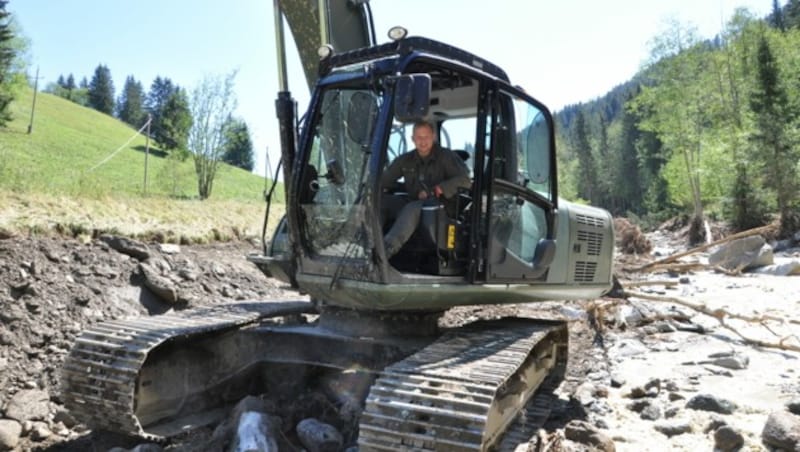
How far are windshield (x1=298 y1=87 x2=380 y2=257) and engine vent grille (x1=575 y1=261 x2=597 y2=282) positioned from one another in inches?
102

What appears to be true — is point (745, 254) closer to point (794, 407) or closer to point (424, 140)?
point (794, 407)

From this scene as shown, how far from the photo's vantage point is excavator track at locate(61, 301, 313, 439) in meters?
3.85

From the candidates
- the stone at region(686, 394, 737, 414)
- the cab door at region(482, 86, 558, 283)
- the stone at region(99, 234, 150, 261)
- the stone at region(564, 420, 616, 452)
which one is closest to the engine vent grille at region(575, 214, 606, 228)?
the cab door at region(482, 86, 558, 283)

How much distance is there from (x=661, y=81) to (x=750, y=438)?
2954 cm

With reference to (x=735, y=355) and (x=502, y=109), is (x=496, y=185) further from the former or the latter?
(x=735, y=355)

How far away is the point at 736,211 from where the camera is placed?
24.2 m

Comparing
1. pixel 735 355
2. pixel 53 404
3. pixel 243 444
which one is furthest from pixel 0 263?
pixel 735 355

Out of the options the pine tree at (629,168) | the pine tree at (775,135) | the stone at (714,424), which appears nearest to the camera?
the stone at (714,424)

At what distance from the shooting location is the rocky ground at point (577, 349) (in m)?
4.24

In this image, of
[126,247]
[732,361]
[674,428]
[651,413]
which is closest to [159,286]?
[126,247]

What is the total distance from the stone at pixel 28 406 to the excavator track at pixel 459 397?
3039 mm

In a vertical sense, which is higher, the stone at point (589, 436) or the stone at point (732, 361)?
the stone at point (732, 361)

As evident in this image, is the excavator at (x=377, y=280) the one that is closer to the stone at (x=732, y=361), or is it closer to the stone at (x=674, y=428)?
the stone at (x=674, y=428)

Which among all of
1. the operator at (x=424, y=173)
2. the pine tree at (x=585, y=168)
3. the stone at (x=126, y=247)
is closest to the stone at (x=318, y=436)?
the operator at (x=424, y=173)
